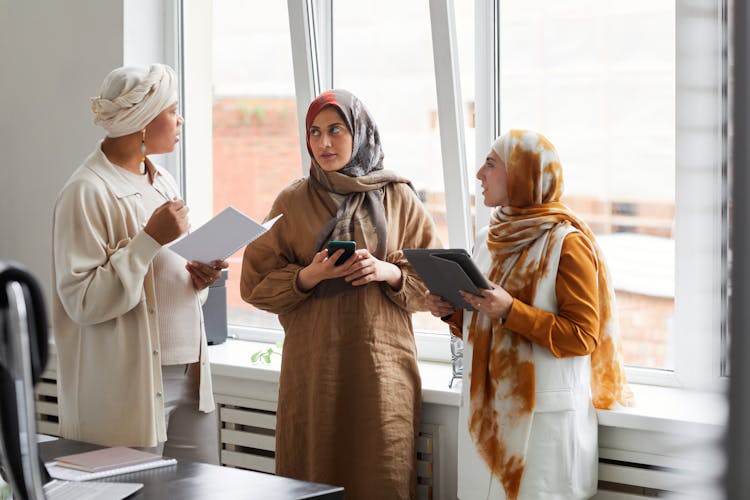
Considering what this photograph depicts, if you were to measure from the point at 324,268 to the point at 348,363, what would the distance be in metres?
0.32

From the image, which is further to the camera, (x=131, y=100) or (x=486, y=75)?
(x=486, y=75)

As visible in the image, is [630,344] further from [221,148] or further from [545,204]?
[221,148]

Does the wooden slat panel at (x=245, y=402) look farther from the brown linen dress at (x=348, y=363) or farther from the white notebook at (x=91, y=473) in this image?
the white notebook at (x=91, y=473)

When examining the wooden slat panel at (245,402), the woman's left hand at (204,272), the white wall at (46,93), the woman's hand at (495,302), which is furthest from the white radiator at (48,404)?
the woman's hand at (495,302)

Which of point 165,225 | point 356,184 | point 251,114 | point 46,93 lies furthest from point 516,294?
point 46,93

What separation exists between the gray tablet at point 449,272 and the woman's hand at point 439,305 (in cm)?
3

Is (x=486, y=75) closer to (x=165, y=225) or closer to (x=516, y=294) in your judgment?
(x=516, y=294)

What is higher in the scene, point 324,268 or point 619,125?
point 619,125

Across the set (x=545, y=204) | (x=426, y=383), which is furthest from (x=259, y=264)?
(x=545, y=204)

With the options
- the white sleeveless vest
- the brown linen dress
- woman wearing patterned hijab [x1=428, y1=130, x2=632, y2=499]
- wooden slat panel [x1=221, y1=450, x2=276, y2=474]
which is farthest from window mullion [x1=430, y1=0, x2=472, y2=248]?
wooden slat panel [x1=221, y1=450, x2=276, y2=474]

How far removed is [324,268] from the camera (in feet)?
7.81

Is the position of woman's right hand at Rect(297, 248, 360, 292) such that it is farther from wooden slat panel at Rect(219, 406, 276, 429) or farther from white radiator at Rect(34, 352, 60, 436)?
white radiator at Rect(34, 352, 60, 436)

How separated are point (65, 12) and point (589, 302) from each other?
2748mm

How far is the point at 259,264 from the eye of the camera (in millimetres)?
2609
